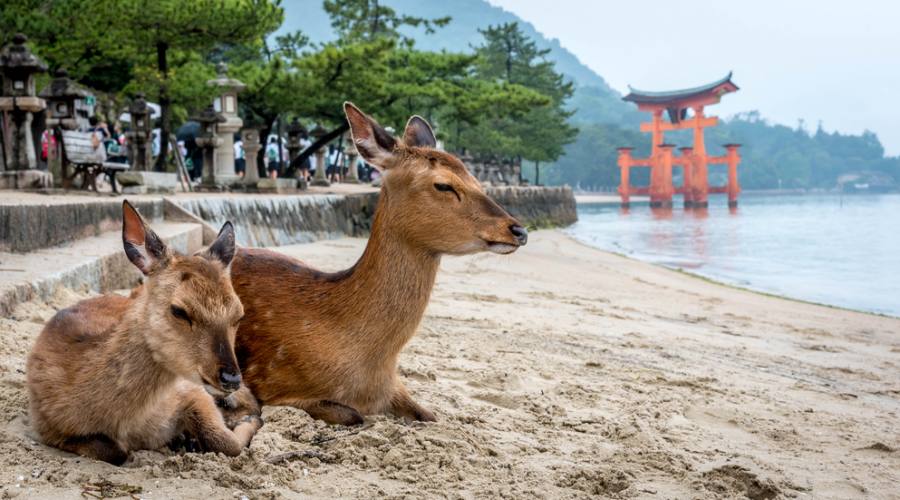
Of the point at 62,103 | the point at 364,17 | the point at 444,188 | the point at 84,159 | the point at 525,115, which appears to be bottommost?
the point at 444,188

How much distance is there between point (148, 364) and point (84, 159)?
10118mm

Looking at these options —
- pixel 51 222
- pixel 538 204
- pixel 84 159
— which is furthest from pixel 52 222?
pixel 538 204

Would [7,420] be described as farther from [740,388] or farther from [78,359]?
[740,388]

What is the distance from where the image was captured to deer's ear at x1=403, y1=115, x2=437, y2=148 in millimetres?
3654

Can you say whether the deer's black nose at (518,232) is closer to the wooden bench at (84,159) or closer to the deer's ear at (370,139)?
the deer's ear at (370,139)

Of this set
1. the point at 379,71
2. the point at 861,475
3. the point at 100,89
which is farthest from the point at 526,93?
the point at 861,475

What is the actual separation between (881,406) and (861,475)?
2.05 metres

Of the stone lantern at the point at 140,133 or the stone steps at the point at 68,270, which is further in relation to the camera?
the stone lantern at the point at 140,133

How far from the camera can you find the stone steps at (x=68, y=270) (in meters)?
4.25

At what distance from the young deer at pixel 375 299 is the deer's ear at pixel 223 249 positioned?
609 mm

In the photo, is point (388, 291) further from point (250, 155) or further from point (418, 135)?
point (250, 155)

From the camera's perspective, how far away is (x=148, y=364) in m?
2.70

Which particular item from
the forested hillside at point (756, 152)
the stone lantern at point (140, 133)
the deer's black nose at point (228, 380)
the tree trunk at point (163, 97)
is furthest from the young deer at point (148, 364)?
the forested hillside at point (756, 152)

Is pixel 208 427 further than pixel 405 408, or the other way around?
pixel 405 408
